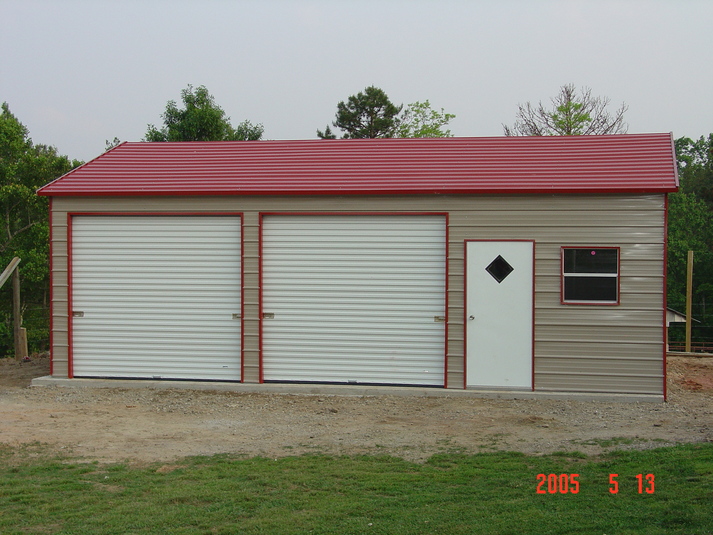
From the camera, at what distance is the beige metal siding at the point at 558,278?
34.4ft

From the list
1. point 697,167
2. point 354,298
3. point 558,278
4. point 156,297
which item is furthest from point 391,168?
point 697,167

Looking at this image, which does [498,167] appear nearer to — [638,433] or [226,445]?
[638,433]

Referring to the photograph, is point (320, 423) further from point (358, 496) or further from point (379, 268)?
point (358, 496)

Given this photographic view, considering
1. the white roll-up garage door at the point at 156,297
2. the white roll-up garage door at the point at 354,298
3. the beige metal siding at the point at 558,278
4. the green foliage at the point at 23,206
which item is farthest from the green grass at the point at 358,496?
the green foliage at the point at 23,206

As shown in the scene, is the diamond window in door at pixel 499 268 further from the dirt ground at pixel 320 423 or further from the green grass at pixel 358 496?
the green grass at pixel 358 496

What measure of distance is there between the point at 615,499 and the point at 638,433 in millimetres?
3237

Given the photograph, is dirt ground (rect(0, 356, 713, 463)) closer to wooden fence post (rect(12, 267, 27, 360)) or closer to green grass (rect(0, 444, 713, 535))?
green grass (rect(0, 444, 713, 535))

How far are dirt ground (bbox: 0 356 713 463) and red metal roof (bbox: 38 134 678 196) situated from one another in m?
3.18

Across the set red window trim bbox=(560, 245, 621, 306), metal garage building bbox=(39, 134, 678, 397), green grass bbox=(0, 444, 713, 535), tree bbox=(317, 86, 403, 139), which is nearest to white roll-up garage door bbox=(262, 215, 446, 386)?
metal garage building bbox=(39, 134, 678, 397)

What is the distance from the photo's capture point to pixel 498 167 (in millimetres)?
11453

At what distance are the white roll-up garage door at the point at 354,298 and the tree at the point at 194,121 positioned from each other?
13154 millimetres

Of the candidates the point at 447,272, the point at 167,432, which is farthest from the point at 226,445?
the point at 447,272

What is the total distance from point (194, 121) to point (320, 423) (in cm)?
1651

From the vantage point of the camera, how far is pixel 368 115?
4288 cm
